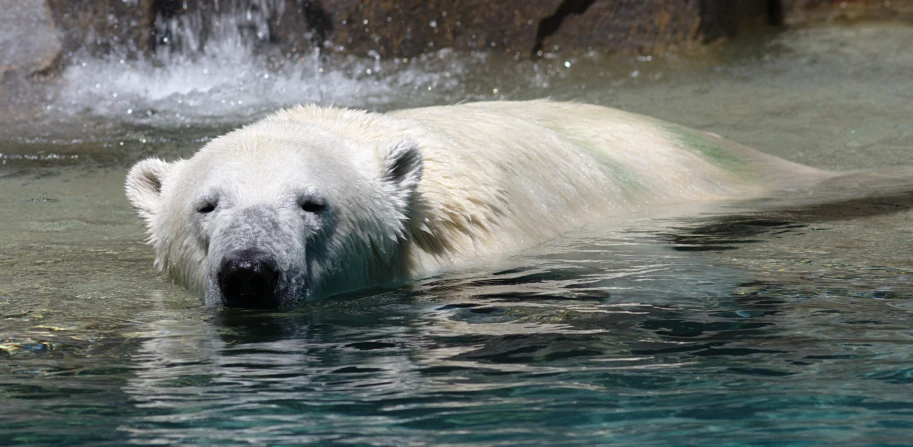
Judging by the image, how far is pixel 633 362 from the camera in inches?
104

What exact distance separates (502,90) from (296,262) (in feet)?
17.4

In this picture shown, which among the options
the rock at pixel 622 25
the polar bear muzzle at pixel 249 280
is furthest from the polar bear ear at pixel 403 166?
the rock at pixel 622 25

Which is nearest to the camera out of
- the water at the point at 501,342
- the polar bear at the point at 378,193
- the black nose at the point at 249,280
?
the water at the point at 501,342

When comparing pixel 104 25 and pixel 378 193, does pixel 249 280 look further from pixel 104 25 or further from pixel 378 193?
pixel 104 25

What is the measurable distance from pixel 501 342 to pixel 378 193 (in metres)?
1.11

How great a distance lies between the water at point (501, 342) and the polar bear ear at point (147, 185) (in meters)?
Answer: 0.23

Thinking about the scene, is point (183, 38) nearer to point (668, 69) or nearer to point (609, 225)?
point (668, 69)

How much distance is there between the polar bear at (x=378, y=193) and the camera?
11.4ft

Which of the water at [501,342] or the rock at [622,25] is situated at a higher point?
the rock at [622,25]

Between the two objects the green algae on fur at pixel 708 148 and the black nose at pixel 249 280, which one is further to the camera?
the green algae on fur at pixel 708 148

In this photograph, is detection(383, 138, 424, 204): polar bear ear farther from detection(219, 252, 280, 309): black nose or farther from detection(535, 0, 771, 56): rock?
detection(535, 0, 771, 56): rock

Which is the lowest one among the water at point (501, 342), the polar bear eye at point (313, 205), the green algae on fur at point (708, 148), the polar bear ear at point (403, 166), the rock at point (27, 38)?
the water at point (501, 342)

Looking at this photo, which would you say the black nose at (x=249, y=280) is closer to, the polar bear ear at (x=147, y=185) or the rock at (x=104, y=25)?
the polar bear ear at (x=147, y=185)

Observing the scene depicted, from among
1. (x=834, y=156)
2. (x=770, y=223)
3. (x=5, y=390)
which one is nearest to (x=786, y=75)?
(x=834, y=156)
